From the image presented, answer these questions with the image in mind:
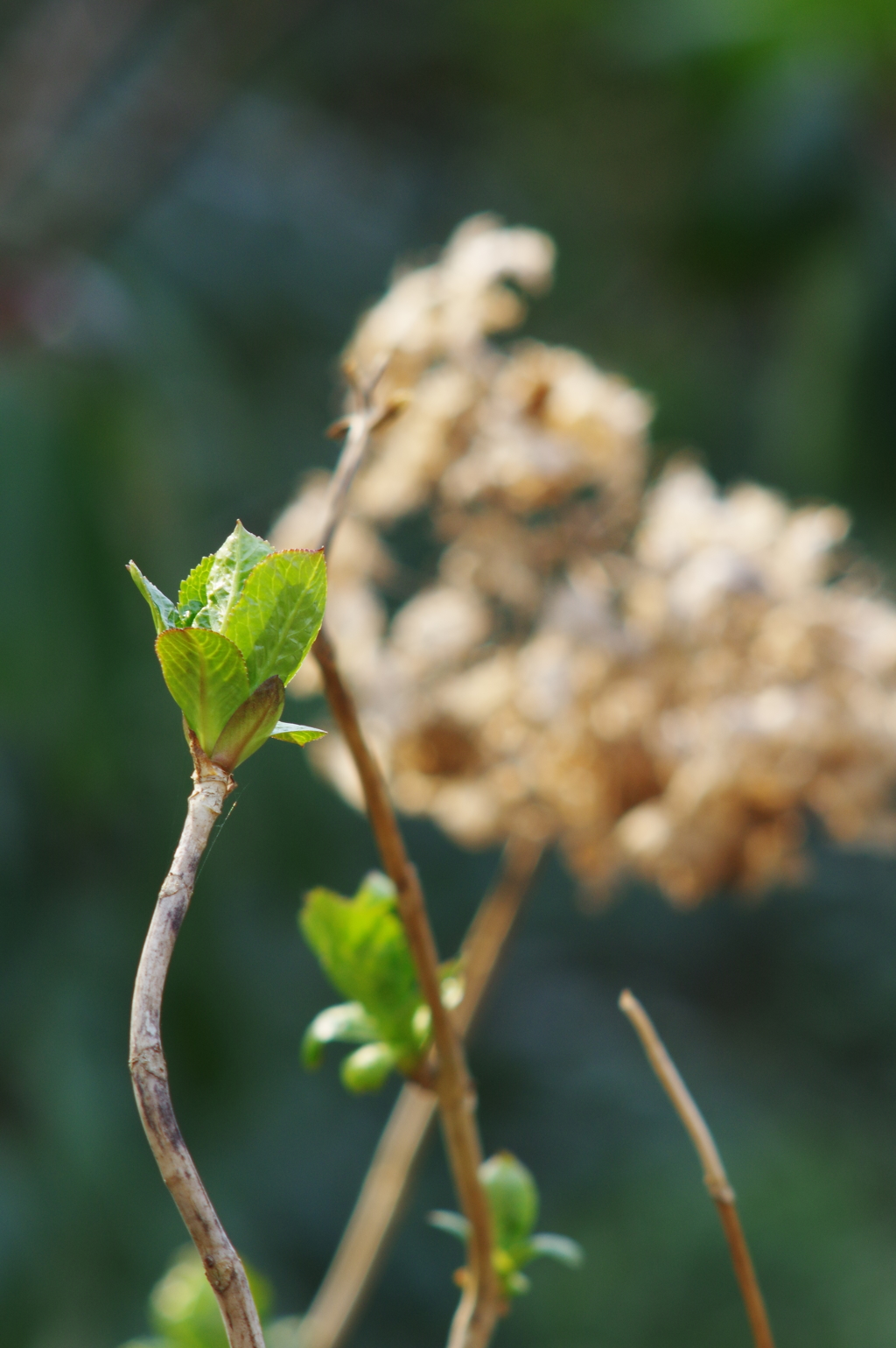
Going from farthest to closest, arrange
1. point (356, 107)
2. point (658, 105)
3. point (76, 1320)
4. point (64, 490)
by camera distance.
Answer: point (356, 107)
point (658, 105)
point (76, 1320)
point (64, 490)

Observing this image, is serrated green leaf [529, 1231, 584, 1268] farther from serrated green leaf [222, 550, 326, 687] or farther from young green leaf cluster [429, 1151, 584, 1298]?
serrated green leaf [222, 550, 326, 687]

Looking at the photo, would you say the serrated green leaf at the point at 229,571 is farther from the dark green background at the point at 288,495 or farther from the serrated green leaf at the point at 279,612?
the dark green background at the point at 288,495

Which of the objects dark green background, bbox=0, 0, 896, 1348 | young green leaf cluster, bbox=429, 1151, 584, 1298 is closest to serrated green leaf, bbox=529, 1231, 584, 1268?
young green leaf cluster, bbox=429, 1151, 584, 1298

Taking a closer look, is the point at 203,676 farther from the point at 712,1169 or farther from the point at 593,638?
the point at 593,638

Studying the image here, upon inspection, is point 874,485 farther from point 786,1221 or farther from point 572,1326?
point 572,1326

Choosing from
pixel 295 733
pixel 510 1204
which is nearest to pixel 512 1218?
pixel 510 1204

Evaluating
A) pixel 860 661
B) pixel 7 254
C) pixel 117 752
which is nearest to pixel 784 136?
pixel 7 254
